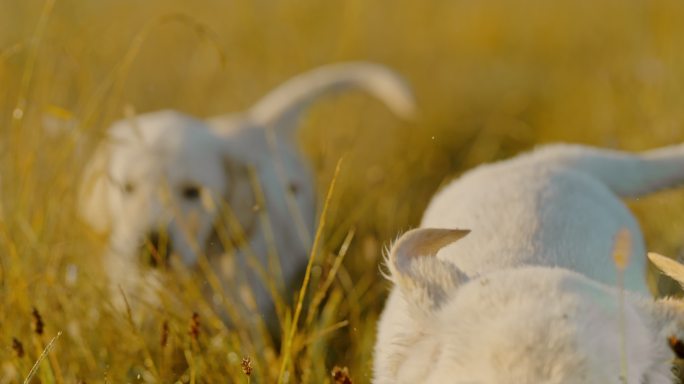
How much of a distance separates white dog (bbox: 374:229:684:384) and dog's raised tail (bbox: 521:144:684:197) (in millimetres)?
1302

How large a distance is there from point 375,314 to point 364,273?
55 cm

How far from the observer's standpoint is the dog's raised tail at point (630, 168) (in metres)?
3.67

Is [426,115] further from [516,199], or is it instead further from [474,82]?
[516,199]

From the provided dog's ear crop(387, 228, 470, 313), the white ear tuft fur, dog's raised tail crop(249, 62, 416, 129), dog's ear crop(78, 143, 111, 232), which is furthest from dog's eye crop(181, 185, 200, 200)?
the white ear tuft fur

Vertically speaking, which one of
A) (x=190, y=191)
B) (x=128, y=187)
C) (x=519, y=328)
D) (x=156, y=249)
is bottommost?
(x=156, y=249)

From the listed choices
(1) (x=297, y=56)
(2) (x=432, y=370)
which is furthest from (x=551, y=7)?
(2) (x=432, y=370)

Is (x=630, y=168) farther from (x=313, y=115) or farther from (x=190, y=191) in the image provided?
(x=313, y=115)

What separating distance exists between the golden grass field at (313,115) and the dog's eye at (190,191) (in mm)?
485

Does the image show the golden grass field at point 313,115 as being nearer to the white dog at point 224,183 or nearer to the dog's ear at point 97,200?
the dog's ear at point 97,200

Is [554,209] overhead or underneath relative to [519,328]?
underneath

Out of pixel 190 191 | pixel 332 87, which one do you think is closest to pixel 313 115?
pixel 332 87

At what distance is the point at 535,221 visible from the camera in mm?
3031

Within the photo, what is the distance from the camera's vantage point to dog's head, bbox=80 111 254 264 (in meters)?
4.56

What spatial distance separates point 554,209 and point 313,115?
12.3 feet
